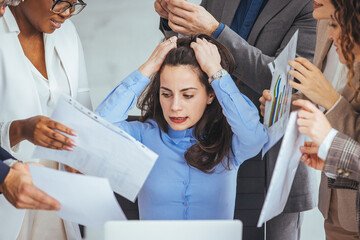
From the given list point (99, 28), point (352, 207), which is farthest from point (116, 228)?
point (99, 28)

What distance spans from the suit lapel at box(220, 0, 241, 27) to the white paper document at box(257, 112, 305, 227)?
2.79ft

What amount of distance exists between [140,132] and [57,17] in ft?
1.71

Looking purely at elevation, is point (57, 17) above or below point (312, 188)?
above

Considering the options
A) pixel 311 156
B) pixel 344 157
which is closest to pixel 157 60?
pixel 311 156

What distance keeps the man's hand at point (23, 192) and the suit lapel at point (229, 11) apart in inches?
42.0

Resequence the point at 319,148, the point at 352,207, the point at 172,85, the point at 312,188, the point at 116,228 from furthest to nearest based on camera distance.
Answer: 1. the point at 312,188
2. the point at 172,85
3. the point at 352,207
4. the point at 319,148
5. the point at 116,228

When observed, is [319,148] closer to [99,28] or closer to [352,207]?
[352,207]

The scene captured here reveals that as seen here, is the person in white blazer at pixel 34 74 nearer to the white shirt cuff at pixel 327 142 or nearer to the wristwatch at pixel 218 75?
the wristwatch at pixel 218 75

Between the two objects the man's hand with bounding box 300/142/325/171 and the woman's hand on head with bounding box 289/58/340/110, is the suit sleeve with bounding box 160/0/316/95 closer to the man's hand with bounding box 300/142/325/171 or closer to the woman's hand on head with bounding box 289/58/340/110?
the woman's hand on head with bounding box 289/58/340/110

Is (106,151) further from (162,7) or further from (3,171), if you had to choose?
(162,7)

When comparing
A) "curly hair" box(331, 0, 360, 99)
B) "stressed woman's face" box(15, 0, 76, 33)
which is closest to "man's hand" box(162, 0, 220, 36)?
"stressed woman's face" box(15, 0, 76, 33)

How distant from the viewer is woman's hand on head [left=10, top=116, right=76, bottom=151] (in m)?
1.66

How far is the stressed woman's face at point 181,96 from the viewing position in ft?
6.40

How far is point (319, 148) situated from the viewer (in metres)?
1.48
